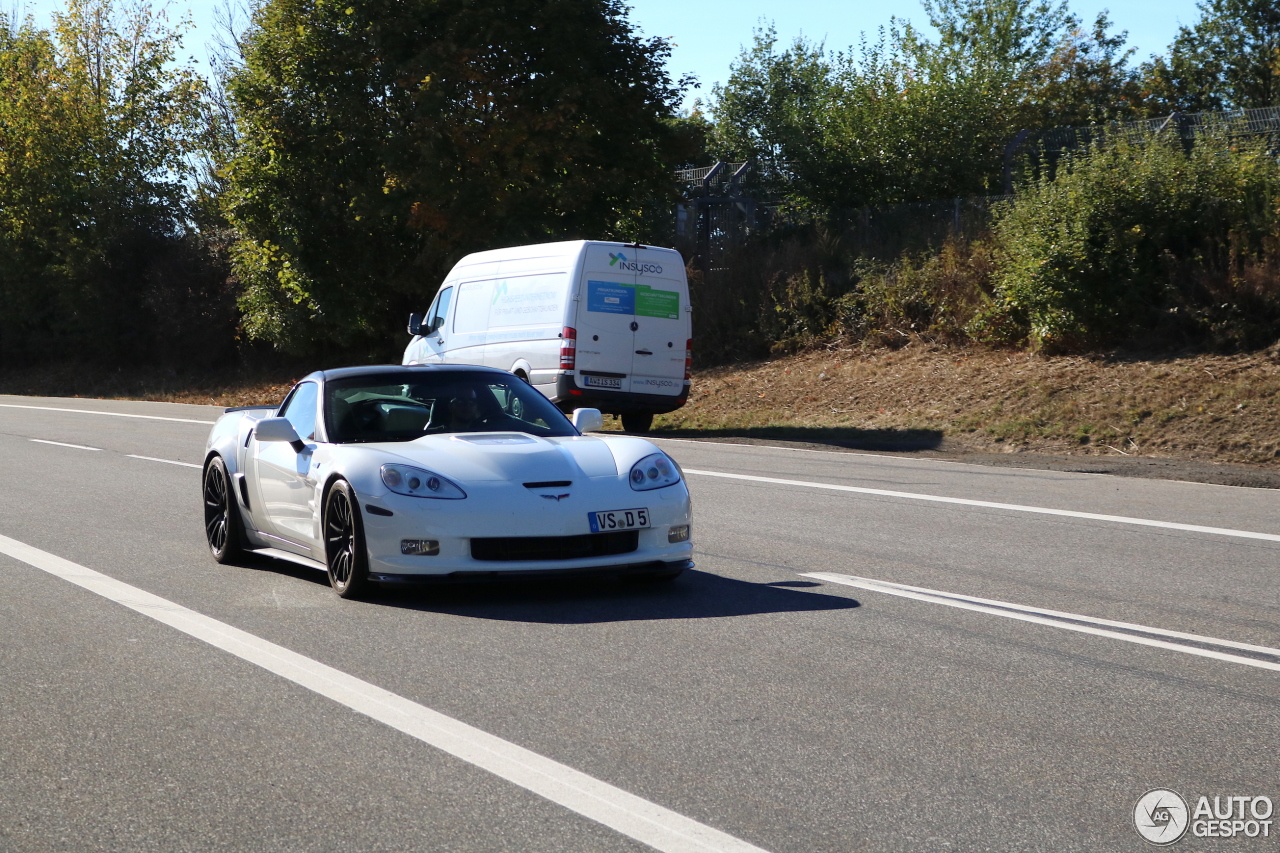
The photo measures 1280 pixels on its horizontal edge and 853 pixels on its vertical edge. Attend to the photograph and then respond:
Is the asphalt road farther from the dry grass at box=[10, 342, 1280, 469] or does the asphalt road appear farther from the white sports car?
the dry grass at box=[10, 342, 1280, 469]

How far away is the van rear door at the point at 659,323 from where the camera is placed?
19.7 m

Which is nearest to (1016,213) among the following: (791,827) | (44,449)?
(44,449)

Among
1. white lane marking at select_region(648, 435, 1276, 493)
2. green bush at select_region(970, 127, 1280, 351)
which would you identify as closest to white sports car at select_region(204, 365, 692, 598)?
white lane marking at select_region(648, 435, 1276, 493)

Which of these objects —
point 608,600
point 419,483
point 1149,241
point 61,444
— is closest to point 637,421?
point 1149,241

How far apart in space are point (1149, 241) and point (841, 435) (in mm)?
5139

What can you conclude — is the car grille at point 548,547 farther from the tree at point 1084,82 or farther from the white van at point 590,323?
the tree at point 1084,82

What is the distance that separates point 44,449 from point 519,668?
14.7m

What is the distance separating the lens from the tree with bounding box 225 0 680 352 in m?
29.6

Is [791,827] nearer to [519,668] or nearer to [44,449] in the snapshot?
[519,668]

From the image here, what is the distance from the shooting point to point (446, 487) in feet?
23.2

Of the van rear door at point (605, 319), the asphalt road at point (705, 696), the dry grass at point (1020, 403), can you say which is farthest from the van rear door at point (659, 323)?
the asphalt road at point (705, 696)

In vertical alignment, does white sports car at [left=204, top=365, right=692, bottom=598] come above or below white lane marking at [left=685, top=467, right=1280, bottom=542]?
above

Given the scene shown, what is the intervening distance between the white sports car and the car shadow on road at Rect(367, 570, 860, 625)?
0.56ft

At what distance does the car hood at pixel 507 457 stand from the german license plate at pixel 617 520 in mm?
262
